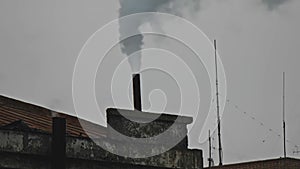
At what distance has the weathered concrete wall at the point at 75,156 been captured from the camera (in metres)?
10.8

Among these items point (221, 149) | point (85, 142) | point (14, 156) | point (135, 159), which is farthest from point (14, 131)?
point (221, 149)

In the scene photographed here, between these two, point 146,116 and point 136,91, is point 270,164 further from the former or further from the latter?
point 146,116

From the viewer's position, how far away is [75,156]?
11266mm

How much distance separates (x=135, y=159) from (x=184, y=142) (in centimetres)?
98

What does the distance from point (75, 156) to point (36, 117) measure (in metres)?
2.66

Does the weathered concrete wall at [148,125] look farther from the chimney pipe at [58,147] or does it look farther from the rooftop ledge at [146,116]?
the chimney pipe at [58,147]

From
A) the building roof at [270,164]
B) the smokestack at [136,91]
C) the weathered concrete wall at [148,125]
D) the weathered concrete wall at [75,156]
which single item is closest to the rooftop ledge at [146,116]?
the weathered concrete wall at [148,125]

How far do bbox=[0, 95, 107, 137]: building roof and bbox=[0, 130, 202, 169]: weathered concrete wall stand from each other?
3.96 ft

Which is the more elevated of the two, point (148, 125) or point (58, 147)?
point (148, 125)

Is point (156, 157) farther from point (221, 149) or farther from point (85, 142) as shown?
point (221, 149)

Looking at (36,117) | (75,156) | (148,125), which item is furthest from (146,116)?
(36,117)

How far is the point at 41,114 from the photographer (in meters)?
14.1

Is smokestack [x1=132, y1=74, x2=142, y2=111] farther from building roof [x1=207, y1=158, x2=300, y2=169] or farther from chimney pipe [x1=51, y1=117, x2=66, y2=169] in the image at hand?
building roof [x1=207, y1=158, x2=300, y2=169]

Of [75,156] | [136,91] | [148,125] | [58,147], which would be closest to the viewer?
[58,147]
